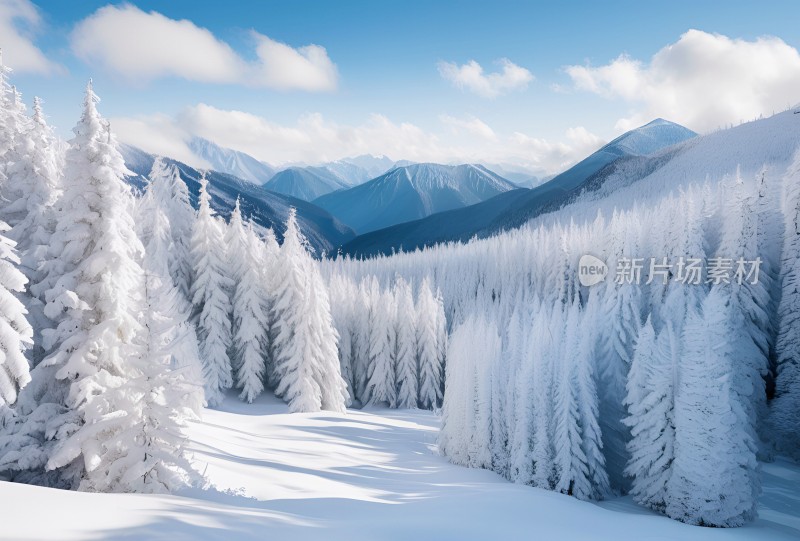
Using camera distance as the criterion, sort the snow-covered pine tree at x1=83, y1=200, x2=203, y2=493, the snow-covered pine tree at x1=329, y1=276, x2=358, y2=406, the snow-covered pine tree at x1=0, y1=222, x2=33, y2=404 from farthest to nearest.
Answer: the snow-covered pine tree at x1=329, y1=276, x2=358, y2=406 < the snow-covered pine tree at x1=83, y1=200, x2=203, y2=493 < the snow-covered pine tree at x1=0, y1=222, x2=33, y2=404

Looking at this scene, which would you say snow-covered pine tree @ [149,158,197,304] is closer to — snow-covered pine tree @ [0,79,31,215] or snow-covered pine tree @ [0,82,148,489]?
snow-covered pine tree @ [0,79,31,215]

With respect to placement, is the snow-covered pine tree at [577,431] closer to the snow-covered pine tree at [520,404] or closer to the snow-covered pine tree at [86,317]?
the snow-covered pine tree at [520,404]

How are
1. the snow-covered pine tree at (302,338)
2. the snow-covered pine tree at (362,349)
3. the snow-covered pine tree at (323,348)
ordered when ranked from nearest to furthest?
1. the snow-covered pine tree at (302,338)
2. the snow-covered pine tree at (323,348)
3. the snow-covered pine tree at (362,349)

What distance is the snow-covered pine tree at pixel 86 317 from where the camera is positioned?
A: 40.2ft

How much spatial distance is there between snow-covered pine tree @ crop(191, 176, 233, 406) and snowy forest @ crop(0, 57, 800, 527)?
16cm

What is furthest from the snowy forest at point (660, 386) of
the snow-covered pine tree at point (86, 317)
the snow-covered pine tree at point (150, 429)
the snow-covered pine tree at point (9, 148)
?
the snow-covered pine tree at point (9, 148)

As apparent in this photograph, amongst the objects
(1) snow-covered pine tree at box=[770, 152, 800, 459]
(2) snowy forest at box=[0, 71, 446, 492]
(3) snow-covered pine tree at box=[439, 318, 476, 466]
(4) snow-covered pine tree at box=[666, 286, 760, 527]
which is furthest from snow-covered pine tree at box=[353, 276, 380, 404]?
(2) snowy forest at box=[0, 71, 446, 492]

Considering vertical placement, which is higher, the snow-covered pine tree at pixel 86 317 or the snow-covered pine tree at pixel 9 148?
the snow-covered pine tree at pixel 9 148

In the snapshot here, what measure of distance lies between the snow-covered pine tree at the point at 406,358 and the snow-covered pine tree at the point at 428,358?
0.79 m

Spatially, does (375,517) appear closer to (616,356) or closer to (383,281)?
(616,356)

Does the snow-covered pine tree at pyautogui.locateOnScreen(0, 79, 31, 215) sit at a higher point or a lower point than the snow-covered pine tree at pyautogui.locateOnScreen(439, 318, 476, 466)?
higher

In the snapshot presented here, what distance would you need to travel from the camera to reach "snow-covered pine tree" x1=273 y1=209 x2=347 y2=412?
35.6 m

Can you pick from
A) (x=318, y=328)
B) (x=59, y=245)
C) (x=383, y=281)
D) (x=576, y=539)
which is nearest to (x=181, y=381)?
(x=59, y=245)

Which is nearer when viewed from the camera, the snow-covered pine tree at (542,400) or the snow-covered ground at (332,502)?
the snow-covered ground at (332,502)
